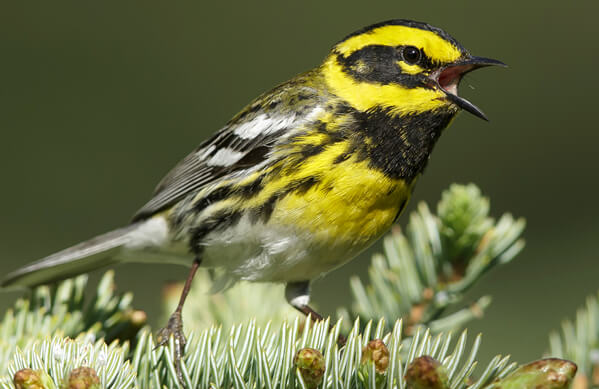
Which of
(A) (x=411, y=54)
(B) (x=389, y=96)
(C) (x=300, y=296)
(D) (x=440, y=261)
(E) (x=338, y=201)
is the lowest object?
(D) (x=440, y=261)

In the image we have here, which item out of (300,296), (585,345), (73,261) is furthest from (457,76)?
(73,261)

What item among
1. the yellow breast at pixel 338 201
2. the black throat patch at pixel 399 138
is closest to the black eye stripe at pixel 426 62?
the black throat patch at pixel 399 138

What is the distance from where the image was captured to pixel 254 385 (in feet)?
3.67

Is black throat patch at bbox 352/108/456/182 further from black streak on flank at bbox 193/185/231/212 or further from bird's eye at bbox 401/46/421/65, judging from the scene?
black streak on flank at bbox 193/185/231/212

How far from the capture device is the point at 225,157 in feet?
7.57

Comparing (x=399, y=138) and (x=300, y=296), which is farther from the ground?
(x=399, y=138)

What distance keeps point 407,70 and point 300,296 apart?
0.72 metres

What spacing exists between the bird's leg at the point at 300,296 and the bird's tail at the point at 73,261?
58cm

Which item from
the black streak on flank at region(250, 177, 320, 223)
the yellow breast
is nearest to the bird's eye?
the yellow breast

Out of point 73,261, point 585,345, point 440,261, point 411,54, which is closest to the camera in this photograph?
point 585,345

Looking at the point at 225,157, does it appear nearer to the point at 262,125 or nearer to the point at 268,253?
the point at 262,125

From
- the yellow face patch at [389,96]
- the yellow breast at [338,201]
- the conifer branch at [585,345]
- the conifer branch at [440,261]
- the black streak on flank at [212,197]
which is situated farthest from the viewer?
the black streak on flank at [212,197]

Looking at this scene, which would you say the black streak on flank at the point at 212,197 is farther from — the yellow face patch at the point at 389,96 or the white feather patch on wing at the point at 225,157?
the yellow face patch at the point at 389,96

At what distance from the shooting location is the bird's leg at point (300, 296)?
2.12 metres
